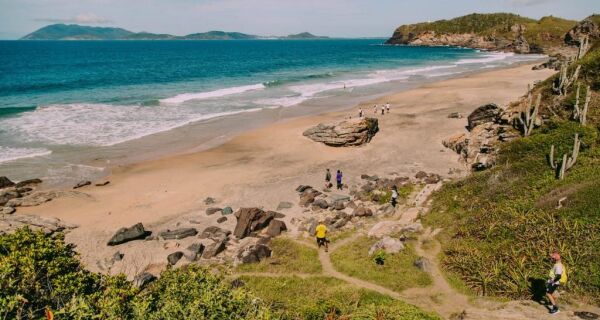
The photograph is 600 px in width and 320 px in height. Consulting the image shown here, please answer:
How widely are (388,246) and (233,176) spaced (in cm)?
1548

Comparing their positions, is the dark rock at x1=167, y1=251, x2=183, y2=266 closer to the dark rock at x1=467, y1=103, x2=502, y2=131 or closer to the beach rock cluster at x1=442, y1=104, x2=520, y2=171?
the beach rock cluster at x1=442, y1=104, x2=520, y2=171

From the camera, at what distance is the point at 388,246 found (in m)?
18.8

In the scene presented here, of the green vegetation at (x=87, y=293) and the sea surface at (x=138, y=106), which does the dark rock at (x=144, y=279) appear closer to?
the green vegetation at (x=87, y=293)

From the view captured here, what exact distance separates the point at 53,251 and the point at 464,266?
14.3m

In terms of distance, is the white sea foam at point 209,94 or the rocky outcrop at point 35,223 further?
the white sea foam at point 209,94

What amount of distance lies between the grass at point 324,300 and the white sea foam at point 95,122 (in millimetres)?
28480

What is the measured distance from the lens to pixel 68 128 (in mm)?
44219

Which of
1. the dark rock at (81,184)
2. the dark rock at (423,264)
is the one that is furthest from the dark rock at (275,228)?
the dark rock at (81,184)

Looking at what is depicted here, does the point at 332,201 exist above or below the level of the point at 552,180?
below

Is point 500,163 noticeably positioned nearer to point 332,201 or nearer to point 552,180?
point 552,180

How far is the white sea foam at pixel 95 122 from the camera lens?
40.9 meters

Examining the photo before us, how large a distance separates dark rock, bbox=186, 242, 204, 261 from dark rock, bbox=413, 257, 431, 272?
10.2m

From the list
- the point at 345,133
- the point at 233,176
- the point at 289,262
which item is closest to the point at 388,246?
the point at 289,262

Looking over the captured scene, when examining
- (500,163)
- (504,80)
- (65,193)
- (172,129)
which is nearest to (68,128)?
(172,129)
